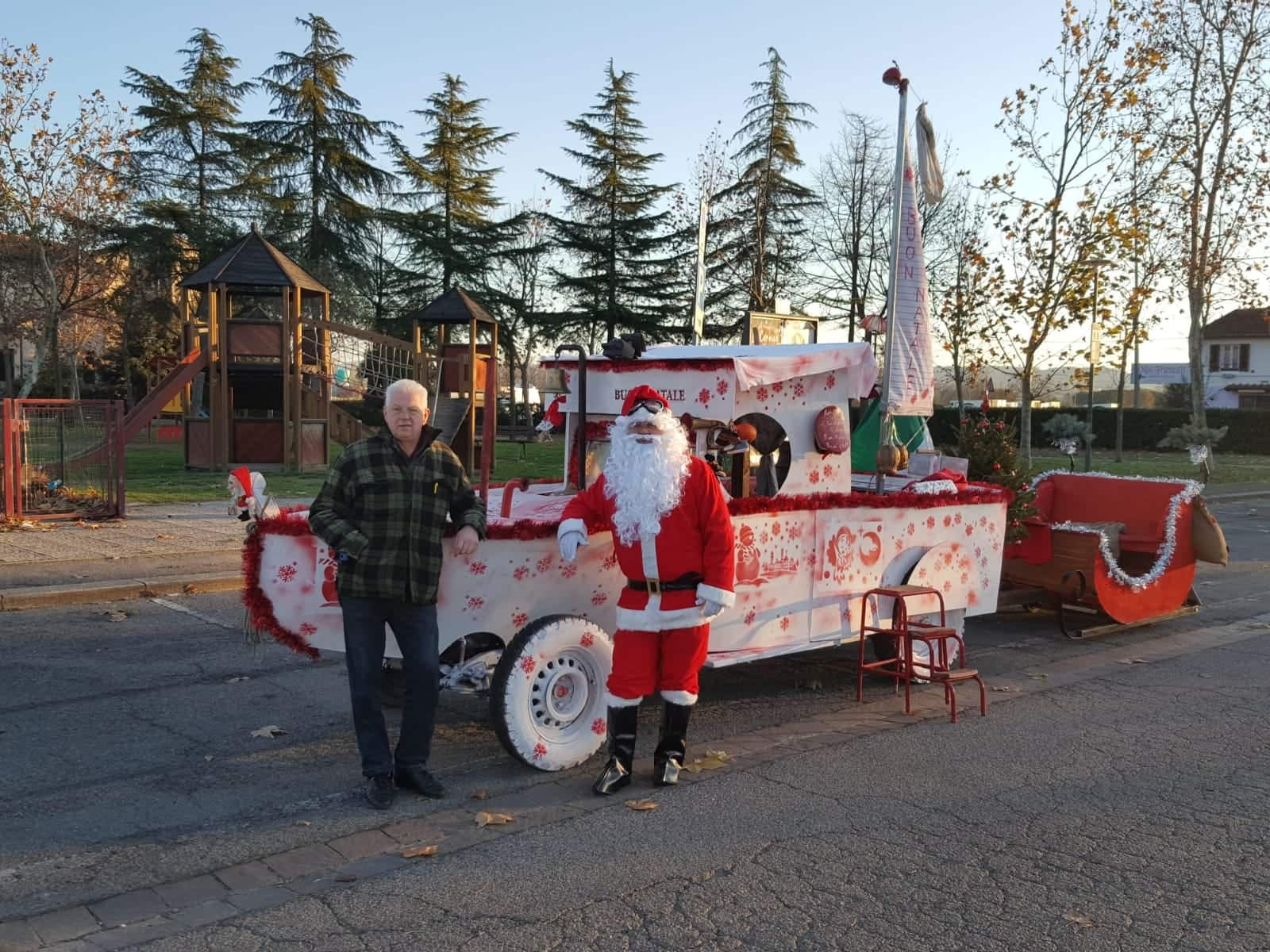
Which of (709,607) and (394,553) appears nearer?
(394,553)

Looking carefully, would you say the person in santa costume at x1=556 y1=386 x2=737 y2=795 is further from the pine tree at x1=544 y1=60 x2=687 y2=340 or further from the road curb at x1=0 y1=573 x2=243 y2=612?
the pine tree at x1=544 y1=60 x2=687 y2=340

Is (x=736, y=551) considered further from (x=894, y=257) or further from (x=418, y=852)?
(x=894, y=257)

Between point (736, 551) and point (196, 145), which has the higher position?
point (196, 145)

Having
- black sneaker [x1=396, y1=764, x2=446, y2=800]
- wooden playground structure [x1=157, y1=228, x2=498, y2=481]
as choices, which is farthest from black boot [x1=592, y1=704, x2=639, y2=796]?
wooden playground structure [x1=157, y1=228, x2=498, y2=481]

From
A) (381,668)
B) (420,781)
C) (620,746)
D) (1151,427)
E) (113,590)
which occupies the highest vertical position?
(1151,427)

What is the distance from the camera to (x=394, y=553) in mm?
4820

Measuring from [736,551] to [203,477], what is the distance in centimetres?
1701

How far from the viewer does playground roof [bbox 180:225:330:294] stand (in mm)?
22375

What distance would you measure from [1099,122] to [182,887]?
Answer: 64.3ft

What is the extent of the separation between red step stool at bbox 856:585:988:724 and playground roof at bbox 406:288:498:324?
18562 millimetres

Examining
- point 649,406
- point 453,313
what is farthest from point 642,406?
point 453,313

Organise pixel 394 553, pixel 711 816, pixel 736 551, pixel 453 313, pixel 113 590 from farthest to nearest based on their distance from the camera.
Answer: pixel 453 313 < pixel 113 590 < pixel 736 551 < pixel 711 816 < pixel 394 553

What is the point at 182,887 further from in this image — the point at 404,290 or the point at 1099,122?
the point at 404,290

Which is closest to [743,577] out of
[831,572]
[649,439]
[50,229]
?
[831,572]
